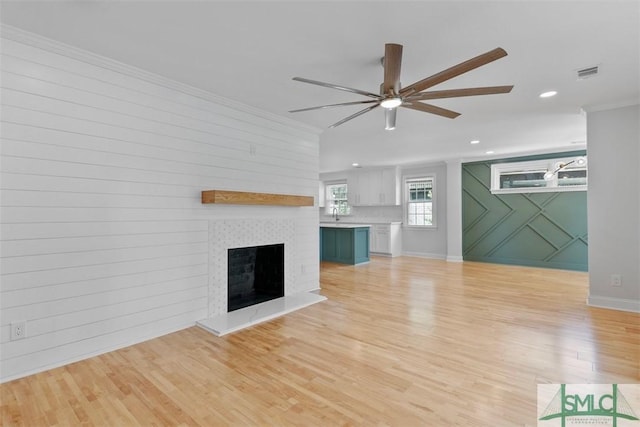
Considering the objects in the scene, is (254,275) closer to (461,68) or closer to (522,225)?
(461,68)

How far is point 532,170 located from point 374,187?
12.5 feet

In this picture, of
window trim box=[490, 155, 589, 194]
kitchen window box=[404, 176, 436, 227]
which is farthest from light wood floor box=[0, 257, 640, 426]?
kitchen window box=[404, 176, 436, 227]

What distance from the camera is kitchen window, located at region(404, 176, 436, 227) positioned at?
26.9 feet

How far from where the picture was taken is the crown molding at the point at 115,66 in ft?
7.45

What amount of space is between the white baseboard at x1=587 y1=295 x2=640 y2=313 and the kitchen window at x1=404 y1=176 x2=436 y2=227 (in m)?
4.26

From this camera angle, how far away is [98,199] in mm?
2654

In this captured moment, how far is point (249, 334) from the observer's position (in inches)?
120

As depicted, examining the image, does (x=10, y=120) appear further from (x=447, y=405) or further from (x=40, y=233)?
(x=447, y=405)

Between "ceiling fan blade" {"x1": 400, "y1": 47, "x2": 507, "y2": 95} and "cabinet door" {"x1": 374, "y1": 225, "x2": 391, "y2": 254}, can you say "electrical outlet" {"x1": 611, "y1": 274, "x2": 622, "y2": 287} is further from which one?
"cabinet door" {"x1": 374, "y1": 225, "x2": 391, "y2": 254}

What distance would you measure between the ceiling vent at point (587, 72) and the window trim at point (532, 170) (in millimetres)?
4063

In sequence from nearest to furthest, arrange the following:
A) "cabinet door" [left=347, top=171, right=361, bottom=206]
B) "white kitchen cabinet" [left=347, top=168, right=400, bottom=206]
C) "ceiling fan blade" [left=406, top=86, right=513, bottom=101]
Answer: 1. "ceiling fan blade" [left=406, top=86, right=513, bottom=101]
2. "white kitchen cabinet" [left=347, top=168, right=400, bottom=206]
3. "cabinet door" [left=347, top=171, right=361, bottom=206]

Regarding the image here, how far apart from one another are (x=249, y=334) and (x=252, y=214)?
4.89 ft

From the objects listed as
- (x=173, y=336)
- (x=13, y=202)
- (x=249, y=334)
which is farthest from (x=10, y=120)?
(x=249, y=334)

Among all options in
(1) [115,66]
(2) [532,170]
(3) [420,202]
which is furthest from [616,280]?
(1) [115,66]
